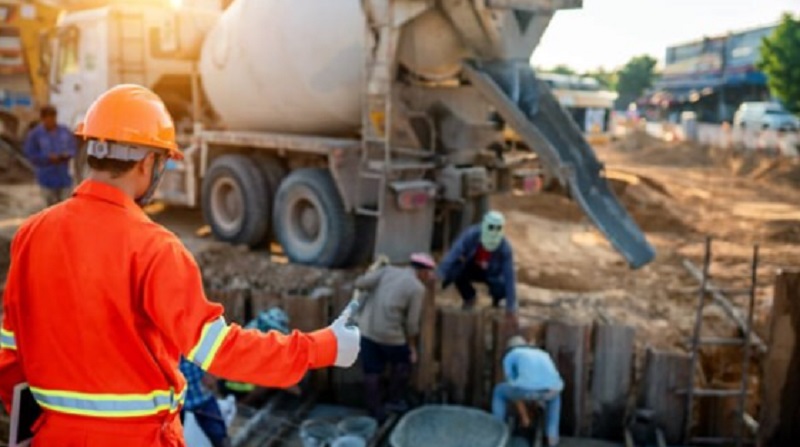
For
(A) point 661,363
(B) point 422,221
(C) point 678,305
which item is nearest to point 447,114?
(B) point 422,221

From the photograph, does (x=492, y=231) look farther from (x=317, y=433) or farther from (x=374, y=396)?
(x=317, y=433)

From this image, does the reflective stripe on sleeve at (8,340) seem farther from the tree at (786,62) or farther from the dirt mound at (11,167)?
the tree at (786,62)

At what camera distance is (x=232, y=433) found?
480cm

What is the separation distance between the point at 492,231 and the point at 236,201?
4.09m

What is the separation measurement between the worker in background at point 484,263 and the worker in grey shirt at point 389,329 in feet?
3.38

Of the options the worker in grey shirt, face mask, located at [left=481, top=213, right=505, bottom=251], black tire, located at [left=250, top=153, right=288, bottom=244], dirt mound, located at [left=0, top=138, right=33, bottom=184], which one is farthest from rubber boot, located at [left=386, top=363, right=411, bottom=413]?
dirt mound, located at [left=0, top=138, right=33, bottom=184]

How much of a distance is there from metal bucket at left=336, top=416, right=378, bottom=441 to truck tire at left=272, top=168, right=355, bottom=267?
3144 millimetres

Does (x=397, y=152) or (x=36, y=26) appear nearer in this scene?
(x=397, y=152)

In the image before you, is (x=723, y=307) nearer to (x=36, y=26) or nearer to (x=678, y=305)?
(x=678, y=305)

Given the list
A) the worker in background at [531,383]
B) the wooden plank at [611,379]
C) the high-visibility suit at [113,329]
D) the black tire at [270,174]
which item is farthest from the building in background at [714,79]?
the high-visibility suit at [113,329]

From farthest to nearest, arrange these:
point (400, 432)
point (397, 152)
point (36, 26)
Answer: 1. point (36, 26)
2. point (397, 152)
3. point (400, 432)

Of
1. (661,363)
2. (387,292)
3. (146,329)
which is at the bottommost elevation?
(661,363)

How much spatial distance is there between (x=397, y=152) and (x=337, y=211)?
93cm

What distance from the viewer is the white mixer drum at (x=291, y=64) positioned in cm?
739
